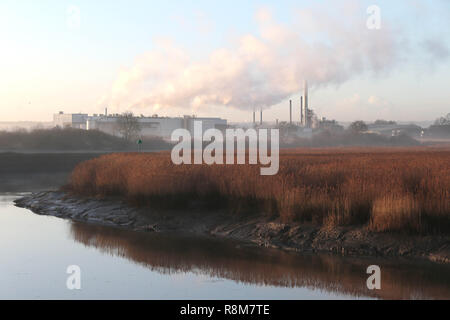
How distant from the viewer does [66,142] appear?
274 feet

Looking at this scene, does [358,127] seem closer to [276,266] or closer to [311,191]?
[311,191]

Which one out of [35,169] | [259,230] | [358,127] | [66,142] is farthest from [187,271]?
[358,127]

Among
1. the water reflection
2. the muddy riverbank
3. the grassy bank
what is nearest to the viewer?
the water reflection

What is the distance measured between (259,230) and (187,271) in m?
4.46

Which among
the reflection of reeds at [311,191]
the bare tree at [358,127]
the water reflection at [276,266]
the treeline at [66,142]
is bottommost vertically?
the water reflection at [276,266]

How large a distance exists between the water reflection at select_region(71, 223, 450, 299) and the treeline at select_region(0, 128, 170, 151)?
6390cm

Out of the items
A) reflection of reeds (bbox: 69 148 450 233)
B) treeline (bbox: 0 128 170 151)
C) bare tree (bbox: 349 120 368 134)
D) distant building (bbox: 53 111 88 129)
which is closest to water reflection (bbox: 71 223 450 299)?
reflection of reeds (bbox: 69 148 450 233)

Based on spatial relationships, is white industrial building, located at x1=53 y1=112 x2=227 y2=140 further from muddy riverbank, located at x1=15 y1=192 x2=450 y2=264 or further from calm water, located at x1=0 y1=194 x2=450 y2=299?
calm water, located at x1=0 y1=194 x2=450 y2=299

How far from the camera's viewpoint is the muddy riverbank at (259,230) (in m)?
15.7

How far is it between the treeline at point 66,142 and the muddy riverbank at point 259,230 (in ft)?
184

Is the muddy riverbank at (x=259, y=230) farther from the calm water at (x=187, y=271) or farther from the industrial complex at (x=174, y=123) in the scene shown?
the industrial complex at (x=174, y=123)

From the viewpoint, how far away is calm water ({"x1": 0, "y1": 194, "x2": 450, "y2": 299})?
1247cm

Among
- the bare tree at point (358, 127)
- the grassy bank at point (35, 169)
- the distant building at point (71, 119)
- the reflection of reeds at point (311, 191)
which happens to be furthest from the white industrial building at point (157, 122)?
the reflection of reeds at point (311, 191)

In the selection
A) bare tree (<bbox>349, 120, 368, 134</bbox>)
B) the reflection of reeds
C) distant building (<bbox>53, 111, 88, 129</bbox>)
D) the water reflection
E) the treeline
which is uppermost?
distant building (<bbox>53, 111, 88, 129</bbox>)
